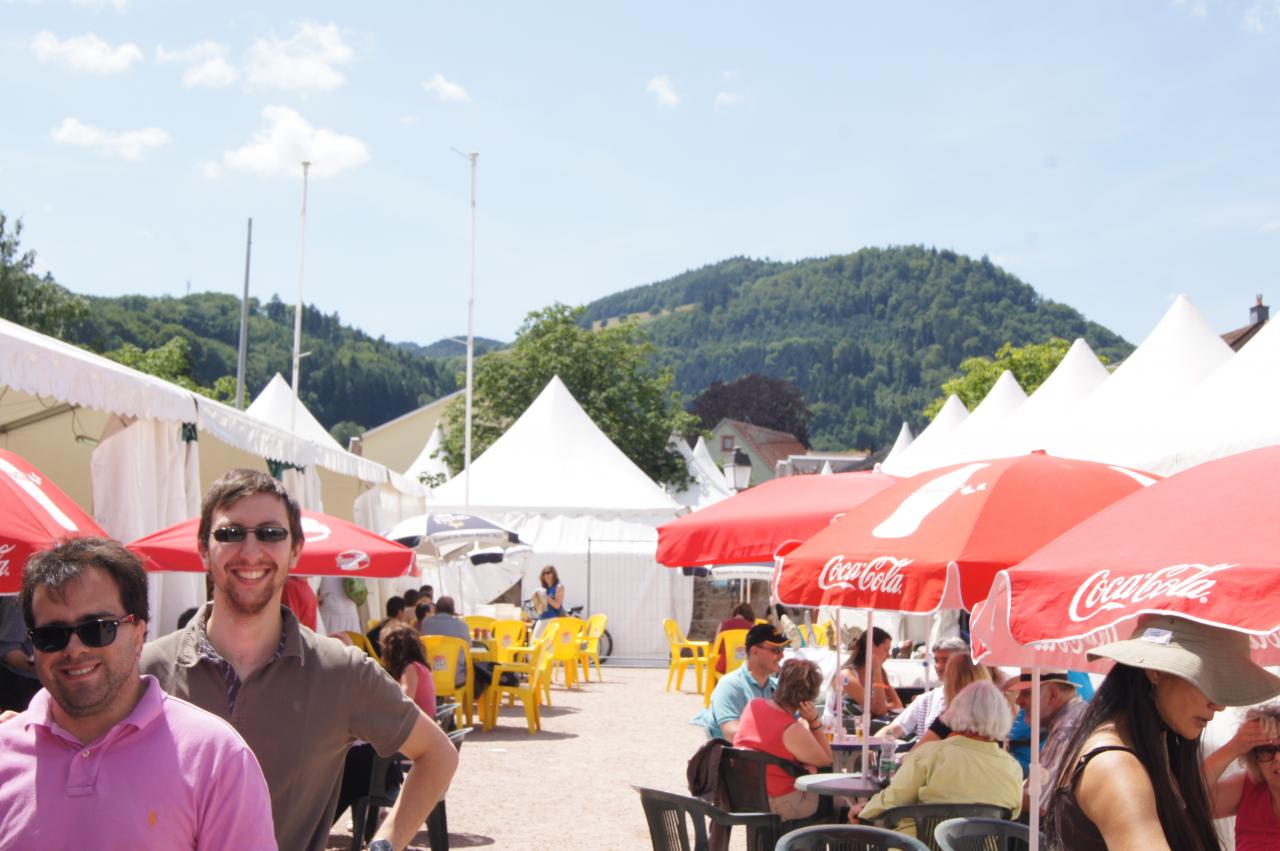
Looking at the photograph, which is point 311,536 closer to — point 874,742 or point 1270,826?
point 874,742

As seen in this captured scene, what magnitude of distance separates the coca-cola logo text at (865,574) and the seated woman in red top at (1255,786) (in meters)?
1.91

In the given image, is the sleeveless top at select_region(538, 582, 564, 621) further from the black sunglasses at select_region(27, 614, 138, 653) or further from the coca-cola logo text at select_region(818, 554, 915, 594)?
the black sunglasses at select_region(27, 614, 138, 653)

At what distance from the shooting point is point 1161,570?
3.30m

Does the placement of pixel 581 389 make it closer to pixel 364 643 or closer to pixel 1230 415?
pixel 364 643

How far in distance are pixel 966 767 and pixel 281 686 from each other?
4.17 m

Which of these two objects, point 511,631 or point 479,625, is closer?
point 511,631

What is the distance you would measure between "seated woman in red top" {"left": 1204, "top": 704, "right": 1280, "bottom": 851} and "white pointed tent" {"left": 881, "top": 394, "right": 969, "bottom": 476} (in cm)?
1611

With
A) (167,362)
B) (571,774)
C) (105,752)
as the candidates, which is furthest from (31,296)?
(105,752)

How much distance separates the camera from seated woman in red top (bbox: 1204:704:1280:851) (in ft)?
12.9

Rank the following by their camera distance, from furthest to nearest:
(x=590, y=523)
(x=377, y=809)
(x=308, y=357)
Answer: (x=308, y=357) < (x=590, y=523) < (x=377, y=809)

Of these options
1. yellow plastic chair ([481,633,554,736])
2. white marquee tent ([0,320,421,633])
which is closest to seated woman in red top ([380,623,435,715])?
white marquee tent ([0,320,421,633])

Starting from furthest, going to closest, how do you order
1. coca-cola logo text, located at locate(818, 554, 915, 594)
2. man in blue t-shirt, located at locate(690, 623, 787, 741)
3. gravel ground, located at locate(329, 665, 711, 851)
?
gravel ground, located at locate(329, 665, 711, 851), man in blue t-shirt, located at locate(690, 623, 787, 741), coca-cola logo text, located at locate(818, 554, 915, 594)

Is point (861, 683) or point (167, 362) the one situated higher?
point (167, 362)

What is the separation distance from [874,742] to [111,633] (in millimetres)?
6406
